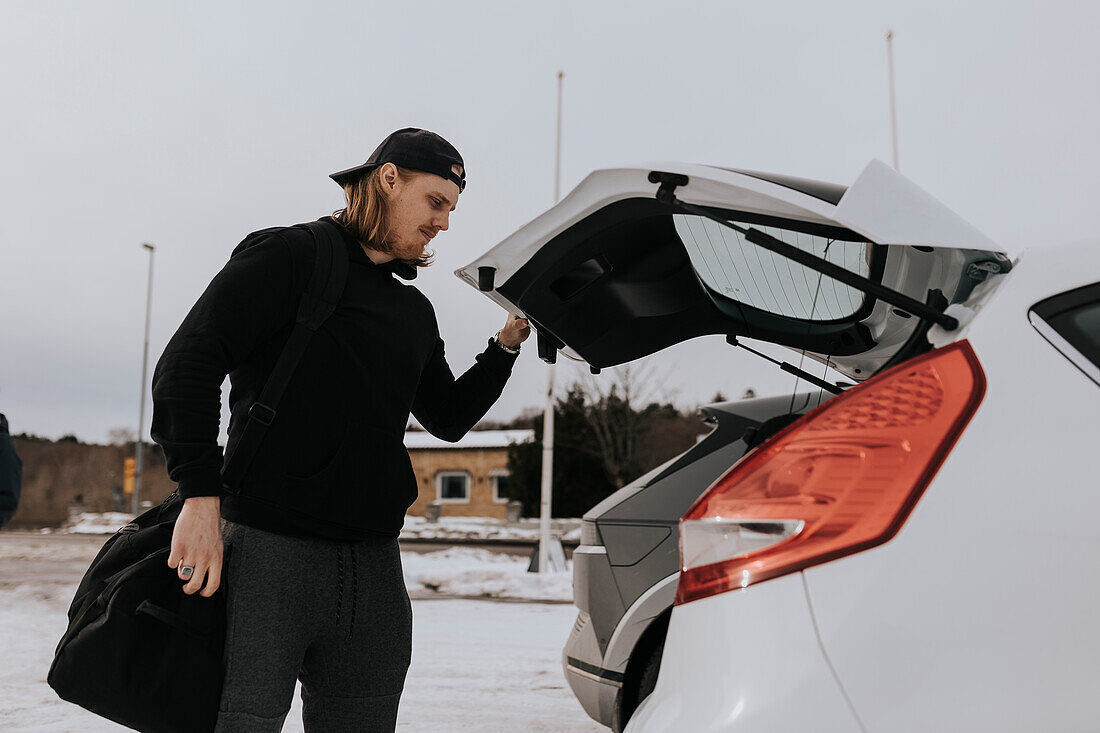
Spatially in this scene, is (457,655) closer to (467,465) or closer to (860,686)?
(860,686)

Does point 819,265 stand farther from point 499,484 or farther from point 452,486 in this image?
point 452,486

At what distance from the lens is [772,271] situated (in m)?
2.07

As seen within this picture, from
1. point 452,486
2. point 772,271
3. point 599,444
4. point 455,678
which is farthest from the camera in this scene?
point 452,486

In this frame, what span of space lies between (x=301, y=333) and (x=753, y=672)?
3.71 ft

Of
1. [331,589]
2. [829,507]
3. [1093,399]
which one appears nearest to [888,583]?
[829,507]

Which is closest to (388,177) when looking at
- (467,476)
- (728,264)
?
(728,264)

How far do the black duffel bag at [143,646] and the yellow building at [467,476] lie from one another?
129ft

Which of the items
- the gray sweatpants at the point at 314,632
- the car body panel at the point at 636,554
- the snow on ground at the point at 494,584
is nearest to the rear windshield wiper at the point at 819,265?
the gray sweatpants at the point at 314,632

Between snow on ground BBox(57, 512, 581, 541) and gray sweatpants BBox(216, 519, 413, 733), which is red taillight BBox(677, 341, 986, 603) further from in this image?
snow on ground BBox(57, 512, 581, 541)

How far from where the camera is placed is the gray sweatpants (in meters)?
1.54

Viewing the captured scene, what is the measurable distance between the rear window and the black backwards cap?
1.30m

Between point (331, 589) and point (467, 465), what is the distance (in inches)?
1605

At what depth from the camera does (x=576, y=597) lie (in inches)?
117

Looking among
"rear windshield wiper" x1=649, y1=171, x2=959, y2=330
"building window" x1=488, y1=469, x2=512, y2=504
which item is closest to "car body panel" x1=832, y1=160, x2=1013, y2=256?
"rear windshield wiper" x1=649, y1=171, x2=959, y2=330
